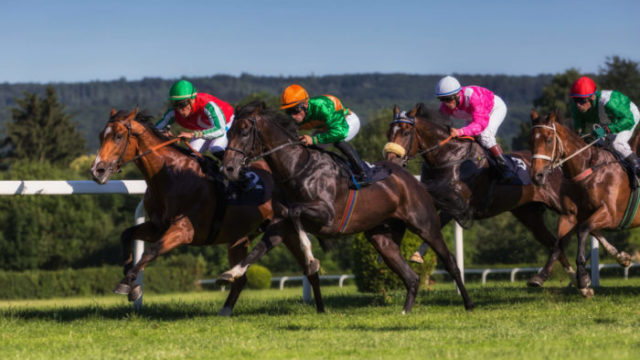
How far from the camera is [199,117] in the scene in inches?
308

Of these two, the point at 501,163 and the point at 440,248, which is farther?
the point at 501,163

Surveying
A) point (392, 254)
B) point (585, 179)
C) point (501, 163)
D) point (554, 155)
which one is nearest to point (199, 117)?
point (392, 254)

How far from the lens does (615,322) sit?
19.5 feet

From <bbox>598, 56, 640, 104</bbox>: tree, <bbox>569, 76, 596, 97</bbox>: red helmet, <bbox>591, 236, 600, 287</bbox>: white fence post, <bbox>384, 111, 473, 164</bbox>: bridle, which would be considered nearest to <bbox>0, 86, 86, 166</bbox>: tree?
<bbox>598, 56, 640, 104</bbox>: tree

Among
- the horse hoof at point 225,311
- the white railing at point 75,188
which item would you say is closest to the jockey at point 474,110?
the horse hoof at point 225,311

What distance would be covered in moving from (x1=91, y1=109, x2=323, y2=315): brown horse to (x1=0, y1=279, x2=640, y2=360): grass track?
2.27 feet

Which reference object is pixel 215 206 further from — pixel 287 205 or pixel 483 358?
pixel 483 358

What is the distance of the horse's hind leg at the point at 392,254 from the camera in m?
7.54

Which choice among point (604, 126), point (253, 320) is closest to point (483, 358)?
point (253, 320)

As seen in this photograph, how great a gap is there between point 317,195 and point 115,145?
170cm

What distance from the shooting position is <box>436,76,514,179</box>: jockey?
27.8 feet

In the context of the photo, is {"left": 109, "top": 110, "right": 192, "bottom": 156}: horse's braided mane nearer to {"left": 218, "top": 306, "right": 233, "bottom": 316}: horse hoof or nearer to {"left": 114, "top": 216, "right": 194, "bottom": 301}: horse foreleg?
{"left": 114, "top": 216, "right": 194, "bottom": 301}: horse foreleg

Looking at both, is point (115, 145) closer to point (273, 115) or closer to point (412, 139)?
point (273, 115)

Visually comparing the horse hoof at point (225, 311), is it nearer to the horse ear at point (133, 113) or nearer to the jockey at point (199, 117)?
the jockey at point (199, 117)
